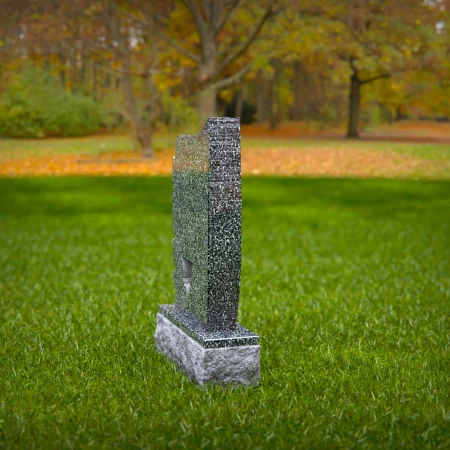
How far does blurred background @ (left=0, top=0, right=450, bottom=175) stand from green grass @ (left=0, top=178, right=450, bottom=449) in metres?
9.90

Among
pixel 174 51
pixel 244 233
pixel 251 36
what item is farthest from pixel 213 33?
pixel 244 233

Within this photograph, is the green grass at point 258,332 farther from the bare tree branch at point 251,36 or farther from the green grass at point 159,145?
the green grass at point 159,145

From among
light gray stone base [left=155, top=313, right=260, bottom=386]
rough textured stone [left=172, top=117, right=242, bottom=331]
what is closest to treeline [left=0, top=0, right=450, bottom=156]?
rough textured stone [left=172, top=117, right=242, bottom=331]

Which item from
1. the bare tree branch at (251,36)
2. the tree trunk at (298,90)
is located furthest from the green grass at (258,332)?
the tree trunk at (298,90)

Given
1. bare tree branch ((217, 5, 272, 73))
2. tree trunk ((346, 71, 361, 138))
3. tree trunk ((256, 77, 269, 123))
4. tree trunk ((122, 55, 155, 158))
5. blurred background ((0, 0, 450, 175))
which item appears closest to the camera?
bare tree branch ((217, 5, 272, 73))

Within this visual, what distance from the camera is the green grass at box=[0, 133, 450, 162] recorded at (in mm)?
23469

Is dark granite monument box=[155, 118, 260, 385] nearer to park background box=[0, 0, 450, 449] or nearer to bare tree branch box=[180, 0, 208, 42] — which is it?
park background box=[0, 0, 450, 449]

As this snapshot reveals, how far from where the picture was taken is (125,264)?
29.2 ft

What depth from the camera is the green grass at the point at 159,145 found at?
23469mm

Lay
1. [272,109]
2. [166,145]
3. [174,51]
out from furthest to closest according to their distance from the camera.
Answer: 1. [272,109]
2. [166,145]
3. [174,51]

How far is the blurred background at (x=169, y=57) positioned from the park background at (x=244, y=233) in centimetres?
8

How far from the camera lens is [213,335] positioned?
4.53 meters

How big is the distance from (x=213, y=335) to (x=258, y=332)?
4.76ft

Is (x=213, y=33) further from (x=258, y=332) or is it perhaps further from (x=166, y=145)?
(x=258, y=332)
